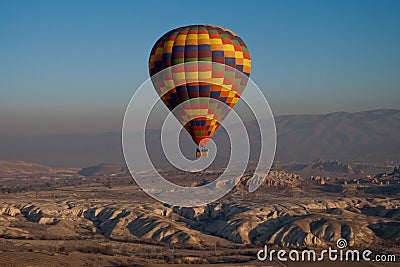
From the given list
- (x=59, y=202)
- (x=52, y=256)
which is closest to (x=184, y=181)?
(x=59, y=202)

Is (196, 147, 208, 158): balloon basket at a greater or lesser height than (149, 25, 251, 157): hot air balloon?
lesser

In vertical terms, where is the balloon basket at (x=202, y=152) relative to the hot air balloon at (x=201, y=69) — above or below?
below

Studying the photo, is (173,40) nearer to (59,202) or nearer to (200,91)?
(200,91)

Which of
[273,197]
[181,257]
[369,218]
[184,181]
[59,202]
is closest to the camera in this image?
[181,257]

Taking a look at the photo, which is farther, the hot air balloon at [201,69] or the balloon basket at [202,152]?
the hot air balloon at [201,69]

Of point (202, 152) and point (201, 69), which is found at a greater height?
point (201, 69)

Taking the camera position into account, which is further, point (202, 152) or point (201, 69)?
point (201, 69)

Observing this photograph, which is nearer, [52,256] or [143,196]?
[52,256]

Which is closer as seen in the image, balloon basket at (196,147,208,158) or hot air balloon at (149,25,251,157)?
balloon basket at (196,147,208,158)
